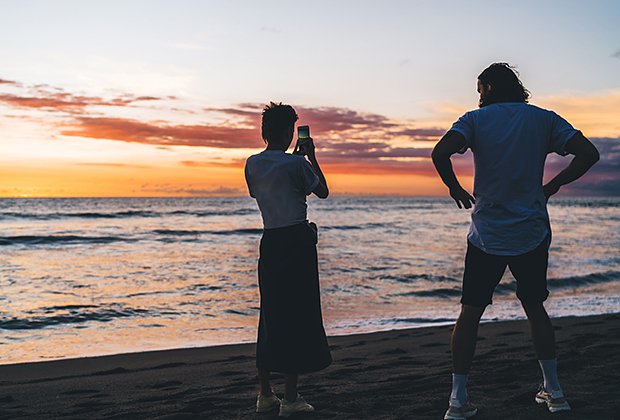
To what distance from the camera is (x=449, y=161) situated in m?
3.34

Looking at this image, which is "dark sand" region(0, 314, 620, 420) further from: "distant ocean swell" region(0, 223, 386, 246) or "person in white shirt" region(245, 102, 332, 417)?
"distant ocean swell" region(0, 223, 386, 246)

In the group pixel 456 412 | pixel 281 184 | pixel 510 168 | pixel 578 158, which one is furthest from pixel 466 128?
pixel 456 412

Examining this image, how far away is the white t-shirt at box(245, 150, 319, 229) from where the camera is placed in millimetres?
3736

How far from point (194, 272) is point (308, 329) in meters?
11.9

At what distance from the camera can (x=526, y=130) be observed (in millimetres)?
3359

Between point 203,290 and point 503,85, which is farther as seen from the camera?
point 203,290

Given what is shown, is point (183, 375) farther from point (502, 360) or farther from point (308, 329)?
point (502, 360)

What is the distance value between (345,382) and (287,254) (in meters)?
1.67

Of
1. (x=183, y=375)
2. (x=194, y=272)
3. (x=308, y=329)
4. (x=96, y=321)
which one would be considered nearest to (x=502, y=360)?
(x=308, y=329)

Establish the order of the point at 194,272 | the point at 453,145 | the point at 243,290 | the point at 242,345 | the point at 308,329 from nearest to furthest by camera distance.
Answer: the point at 453,145, the point at 308,329, the point at 242,345, the point at 243,290, the point at 194,272

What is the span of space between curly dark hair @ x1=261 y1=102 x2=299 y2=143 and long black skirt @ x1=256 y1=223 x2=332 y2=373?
0.60 m

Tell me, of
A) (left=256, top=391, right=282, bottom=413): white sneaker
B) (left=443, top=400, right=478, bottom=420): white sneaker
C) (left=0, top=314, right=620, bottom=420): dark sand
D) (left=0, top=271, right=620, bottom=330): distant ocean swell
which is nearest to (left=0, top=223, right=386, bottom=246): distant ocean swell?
(left=0, top=271, right=620, bottom=330): distant ocean swell

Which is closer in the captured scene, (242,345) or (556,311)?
(242,345)

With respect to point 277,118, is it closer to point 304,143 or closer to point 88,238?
point 304,143
